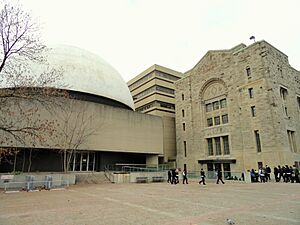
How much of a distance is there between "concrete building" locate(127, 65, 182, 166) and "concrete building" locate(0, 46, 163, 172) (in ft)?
23.8

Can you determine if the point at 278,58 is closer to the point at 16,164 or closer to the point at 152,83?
the point at 152,83

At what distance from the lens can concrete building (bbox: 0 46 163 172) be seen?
29.1 m

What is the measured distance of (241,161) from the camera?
105 ft

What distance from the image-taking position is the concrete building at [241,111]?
29.9 metres

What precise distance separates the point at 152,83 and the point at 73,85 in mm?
24649

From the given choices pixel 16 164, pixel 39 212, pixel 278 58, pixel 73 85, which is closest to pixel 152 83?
pixel 73 85

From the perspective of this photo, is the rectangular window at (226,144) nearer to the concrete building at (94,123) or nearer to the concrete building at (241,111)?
the concrete building at (241,111)

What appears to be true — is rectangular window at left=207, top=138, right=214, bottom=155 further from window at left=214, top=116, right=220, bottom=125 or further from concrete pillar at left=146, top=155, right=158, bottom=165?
concrete pillar at left=146, top=155, right=158, bottom=165

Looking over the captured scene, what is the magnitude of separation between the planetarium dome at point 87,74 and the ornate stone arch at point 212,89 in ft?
44.0

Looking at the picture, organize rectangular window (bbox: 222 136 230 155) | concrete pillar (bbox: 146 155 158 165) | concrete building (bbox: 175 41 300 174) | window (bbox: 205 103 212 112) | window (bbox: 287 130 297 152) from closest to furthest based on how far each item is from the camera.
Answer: concrete building (bbox: 175 41 300 174), window (bbox: 287 130 297 152), rectangular window (bbox: 222 136 230 155), concrete pillar (bbox: 146 155 158 165), window (bbox: 205 103 212 112)

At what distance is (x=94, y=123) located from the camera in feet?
106

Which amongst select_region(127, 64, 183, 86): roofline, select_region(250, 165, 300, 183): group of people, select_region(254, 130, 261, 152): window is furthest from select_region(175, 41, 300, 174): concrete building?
select_region(127, 64, 183, 86): roofline

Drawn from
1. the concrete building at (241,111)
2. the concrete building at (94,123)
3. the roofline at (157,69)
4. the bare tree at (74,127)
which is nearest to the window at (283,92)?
the concrete building at (241,111)

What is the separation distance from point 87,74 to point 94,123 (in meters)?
8.89
